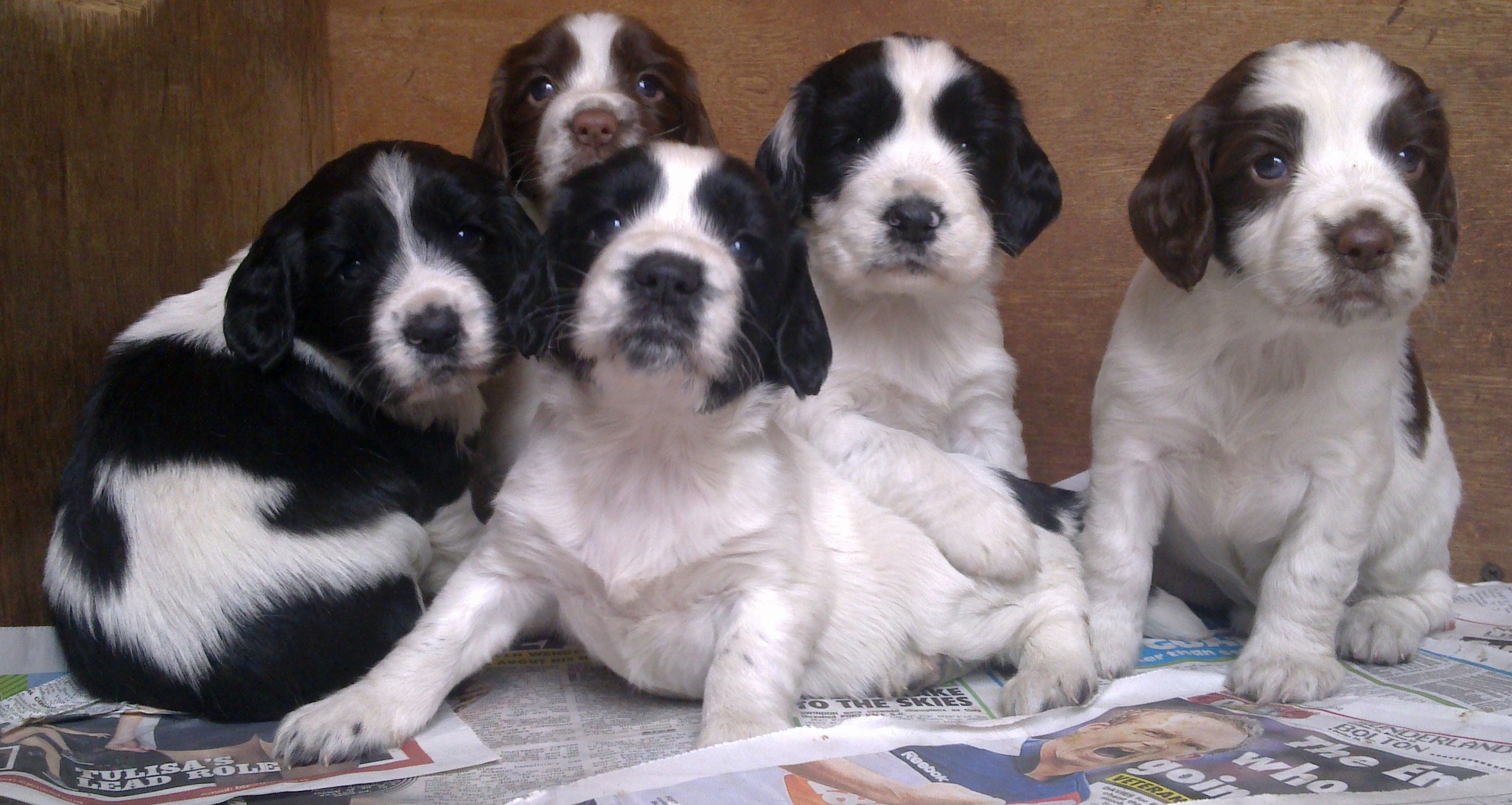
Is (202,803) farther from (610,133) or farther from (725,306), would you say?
(610,133)

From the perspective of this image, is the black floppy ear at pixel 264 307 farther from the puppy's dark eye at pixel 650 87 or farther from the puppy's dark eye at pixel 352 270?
the puppy's dark eye at pixel 650 87

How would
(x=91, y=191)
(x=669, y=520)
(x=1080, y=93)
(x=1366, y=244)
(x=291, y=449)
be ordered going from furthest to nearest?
1. (x=1080, y=93)
2. (x=91, y=191)
3. (x=291, y=449)
4. (x=669, y=520)
5. (x=1366, y=244)

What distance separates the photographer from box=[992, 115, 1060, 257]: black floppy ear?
2768 mm

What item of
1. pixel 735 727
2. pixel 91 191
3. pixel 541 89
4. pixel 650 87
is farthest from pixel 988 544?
pixel 91 191

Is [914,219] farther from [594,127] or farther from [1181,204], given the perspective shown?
[594,127]

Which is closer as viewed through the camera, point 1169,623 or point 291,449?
point 291,449

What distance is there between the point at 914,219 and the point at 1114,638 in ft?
3.25

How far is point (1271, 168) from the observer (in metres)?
2.31

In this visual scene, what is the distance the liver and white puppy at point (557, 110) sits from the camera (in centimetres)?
278

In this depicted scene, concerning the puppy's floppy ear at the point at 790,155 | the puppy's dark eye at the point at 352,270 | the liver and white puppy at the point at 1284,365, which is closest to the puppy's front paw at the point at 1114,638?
the liver and white puppy at the point at 1284,365

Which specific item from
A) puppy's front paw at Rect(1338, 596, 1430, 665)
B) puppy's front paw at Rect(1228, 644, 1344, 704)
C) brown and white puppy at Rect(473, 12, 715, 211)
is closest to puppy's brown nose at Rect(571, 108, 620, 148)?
brown and white puppy at Rect(473, 12, 715, 211)

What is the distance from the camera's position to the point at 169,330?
8.13ft

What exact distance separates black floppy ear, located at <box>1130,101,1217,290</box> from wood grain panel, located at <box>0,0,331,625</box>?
2320mm

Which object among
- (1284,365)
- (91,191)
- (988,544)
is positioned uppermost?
(91,191)
